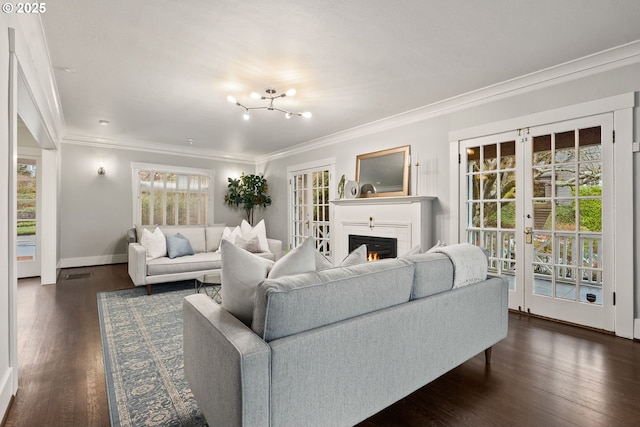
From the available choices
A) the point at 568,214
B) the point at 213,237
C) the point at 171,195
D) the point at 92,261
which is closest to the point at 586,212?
the point at 568,214

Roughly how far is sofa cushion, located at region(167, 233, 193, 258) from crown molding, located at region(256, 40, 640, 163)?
3186 millimetres

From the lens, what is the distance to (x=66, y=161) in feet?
19.3

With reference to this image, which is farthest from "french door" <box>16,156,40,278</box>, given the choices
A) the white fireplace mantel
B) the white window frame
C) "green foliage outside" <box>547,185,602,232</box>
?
the white window frame

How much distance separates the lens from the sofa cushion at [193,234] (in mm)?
5299

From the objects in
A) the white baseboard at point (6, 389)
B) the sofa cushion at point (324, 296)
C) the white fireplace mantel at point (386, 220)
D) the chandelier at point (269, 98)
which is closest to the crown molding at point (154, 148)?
the chandelier at point (269, 98)

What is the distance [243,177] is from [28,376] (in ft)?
18.6

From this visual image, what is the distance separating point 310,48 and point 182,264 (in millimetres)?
3346

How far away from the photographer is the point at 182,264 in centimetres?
454

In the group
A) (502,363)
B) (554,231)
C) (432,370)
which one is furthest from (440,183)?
(432,370)

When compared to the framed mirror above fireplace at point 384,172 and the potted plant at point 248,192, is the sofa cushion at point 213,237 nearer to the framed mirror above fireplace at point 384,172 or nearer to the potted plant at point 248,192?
the potted plant at point 248,192

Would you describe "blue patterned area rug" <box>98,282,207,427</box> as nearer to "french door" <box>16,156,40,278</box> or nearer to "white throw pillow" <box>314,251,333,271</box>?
"white throw pillow" <box>314,251,333,271</box>

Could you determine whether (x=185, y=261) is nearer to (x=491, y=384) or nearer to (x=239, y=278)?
(x=239, y=278)

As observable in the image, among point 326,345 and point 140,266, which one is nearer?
point 326,345

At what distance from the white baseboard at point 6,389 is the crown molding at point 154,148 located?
532 centimetres
